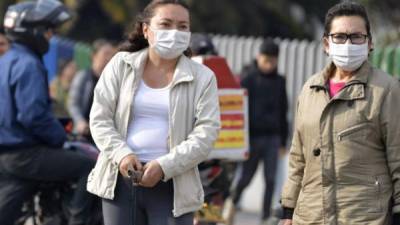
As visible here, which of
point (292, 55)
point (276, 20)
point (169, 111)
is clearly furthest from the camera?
point (276, 20)

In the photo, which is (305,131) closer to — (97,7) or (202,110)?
(202,110)

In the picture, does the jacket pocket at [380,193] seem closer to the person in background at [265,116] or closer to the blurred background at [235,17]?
the person in background at [265,116]

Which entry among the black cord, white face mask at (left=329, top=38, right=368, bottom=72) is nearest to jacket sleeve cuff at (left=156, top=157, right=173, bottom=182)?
the black cord

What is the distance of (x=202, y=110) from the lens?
671cm

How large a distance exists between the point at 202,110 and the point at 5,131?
2.30 meters

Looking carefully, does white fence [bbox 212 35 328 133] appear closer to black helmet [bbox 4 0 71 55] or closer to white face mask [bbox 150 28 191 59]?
black helmet [bbox 4 0 71 55]

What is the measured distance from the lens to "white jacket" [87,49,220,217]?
261 inches

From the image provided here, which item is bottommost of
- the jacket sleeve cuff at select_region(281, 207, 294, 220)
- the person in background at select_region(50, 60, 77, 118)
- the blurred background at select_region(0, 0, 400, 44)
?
the blurred background at select_region(0, 0, 400, 44)

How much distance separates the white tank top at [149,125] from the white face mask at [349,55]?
0.92m

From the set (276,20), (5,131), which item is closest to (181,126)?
(5,131)

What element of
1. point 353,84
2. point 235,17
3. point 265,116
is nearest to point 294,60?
point 265,116

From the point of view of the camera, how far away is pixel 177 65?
22.6ft

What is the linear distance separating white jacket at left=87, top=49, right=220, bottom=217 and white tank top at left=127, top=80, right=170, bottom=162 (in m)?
0.03

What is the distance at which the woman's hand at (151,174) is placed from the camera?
6504mm
